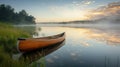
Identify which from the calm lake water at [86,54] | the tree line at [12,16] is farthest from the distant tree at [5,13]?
the calm lake water at [86,54]

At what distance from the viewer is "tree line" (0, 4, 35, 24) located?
254 feet

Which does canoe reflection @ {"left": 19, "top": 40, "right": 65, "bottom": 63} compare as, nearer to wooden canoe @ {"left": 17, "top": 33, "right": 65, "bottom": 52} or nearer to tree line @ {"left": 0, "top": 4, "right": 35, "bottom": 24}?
wooden canoe @ {"left": 17, "top": 33, "right": 65, "bottom": 52}

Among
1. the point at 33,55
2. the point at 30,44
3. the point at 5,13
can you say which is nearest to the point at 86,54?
the point at 33,55

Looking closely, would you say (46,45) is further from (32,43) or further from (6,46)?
(6,46)

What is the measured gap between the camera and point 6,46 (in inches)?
520

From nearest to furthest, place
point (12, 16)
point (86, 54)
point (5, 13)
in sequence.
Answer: point (86, 54) < point (5, 13) < point (12, 16)

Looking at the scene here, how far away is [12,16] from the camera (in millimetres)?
86250

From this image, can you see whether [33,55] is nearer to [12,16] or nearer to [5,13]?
[5,13]

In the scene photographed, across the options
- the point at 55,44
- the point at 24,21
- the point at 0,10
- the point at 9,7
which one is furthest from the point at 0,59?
the point at 24,21

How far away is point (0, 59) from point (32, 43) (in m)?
5.35

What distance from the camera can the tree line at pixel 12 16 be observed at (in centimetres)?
7731

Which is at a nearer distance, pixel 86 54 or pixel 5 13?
pixel 86 54

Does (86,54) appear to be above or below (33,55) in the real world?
below

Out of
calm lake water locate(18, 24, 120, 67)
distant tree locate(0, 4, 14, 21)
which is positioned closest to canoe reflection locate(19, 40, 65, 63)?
calm lake water locate(18, 24, 120, 67)
